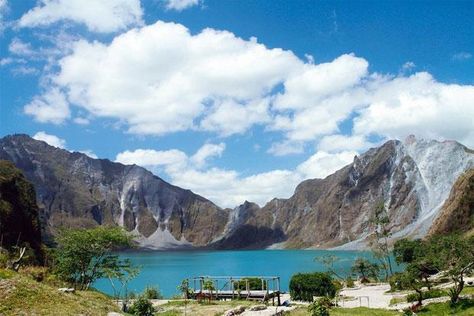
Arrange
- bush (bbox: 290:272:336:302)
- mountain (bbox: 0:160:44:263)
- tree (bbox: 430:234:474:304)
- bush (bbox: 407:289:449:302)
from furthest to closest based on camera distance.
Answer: mountain (bbox: 0:160:44:263), bush (bbox: 290:272:336:302), bush (bbox: 407:289:449:302), tree (bbox: 430:234:474:304)

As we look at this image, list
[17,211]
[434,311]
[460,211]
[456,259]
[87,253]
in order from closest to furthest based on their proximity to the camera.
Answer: [434,311] → [456,259] → [87,253] → [17,211] → [460,211]

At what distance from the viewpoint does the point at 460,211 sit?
611 ft

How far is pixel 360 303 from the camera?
174ft

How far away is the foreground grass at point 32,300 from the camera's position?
1994 cm

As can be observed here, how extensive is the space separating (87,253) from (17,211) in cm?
8195

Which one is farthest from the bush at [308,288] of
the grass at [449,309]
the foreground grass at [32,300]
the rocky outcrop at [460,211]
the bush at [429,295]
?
the rocky outcrop at [460,211]

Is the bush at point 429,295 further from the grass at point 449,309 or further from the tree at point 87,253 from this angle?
the tree at point 87,253

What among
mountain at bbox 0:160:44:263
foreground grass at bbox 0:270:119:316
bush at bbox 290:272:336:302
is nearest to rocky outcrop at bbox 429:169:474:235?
bush at bbox 290:272:336:302

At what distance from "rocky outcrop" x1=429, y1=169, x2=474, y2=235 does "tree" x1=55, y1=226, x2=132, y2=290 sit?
151970mm

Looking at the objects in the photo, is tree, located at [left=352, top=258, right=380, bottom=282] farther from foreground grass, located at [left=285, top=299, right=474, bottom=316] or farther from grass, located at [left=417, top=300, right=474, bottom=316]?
grass, located at [left=417, top=300, right=474, bottom=316]

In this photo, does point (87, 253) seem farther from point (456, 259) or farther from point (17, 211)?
point (17, 211)

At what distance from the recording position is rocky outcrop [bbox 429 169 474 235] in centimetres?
18312

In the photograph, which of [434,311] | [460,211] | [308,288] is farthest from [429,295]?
[460,211]

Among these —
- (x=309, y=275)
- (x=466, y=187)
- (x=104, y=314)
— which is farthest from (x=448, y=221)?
(x=104, y=314)
